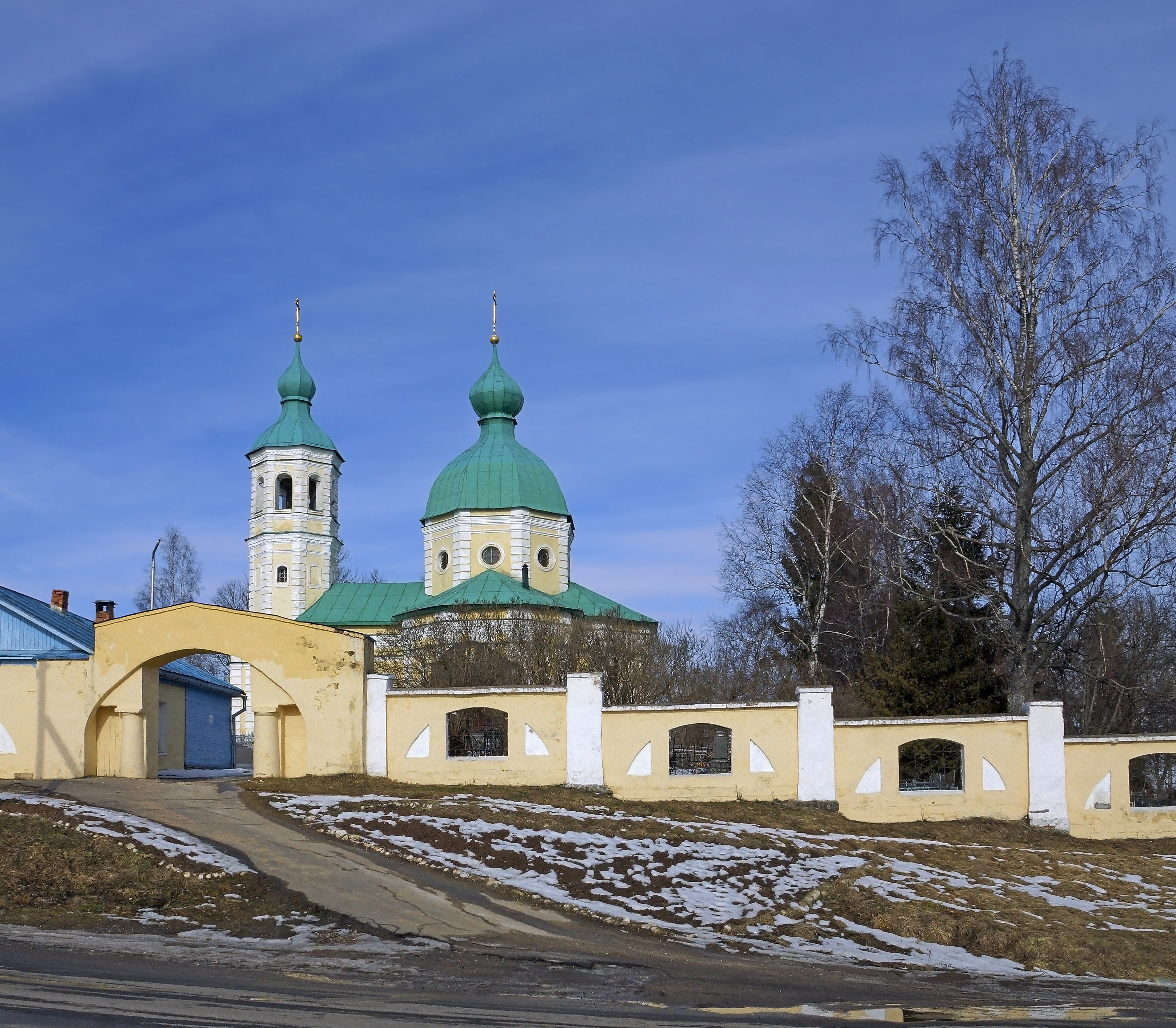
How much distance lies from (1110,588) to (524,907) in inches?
584

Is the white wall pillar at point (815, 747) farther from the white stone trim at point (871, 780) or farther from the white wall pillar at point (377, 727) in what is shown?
the white wall pillar at point (377, 727)

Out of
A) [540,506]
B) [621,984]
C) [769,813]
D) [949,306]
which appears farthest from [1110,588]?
[540,506]

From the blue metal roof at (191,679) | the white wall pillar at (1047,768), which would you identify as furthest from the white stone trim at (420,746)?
the white wall pillar at (1047,768)

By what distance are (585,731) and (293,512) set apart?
3703 centimetres

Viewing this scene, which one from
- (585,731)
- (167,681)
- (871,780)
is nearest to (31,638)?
(167,681)

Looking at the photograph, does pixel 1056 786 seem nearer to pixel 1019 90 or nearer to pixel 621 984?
pixel 1019 90

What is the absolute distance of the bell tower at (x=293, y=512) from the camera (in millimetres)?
56531

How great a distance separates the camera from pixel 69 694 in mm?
23031

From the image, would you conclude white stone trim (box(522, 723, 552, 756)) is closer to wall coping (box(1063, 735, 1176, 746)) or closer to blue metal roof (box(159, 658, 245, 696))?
wall coping (box(1063, 735, 1176, 746))

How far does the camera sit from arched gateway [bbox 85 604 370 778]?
75.0ft

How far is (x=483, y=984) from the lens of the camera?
9.76 metres

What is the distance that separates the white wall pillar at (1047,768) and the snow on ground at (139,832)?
13.6 meters

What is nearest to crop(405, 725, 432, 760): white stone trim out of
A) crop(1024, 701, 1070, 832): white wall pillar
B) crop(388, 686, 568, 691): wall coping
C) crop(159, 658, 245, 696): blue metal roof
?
crop(388, 686, 568, 691): wall coping

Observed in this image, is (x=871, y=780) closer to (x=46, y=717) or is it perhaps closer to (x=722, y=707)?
(x=722, y=707)
